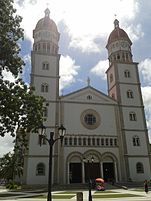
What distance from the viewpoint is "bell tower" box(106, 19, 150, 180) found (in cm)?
3833

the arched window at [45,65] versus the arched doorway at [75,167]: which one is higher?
→ the arched window at [45,65]

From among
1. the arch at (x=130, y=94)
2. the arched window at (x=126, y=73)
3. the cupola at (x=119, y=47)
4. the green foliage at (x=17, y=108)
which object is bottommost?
the green foliage at (x=17, y=108)

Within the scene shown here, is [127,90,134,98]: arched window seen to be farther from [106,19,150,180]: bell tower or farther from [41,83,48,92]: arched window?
[41,83,48,92]: arched window

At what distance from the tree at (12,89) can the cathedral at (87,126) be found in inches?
724

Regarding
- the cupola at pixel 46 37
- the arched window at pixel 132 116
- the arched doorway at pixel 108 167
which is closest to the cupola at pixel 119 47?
the arched window at pixel 132 116

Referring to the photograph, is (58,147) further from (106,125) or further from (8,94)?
(8,94)

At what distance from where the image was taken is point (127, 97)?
4250 centimetres

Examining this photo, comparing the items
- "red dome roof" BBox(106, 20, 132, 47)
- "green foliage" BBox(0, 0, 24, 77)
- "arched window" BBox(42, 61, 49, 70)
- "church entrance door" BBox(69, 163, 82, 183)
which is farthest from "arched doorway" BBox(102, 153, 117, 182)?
"green foliage" BBox(0, 0, 24, 77)

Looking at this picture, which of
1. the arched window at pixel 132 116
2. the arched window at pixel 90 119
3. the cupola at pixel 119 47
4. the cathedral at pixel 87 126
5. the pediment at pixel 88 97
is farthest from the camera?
the cupola at pixel 119 47

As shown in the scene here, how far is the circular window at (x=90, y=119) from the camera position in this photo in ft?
127

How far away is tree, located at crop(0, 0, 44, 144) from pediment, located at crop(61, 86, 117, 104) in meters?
23.3

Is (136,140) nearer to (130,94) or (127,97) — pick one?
(127,97)

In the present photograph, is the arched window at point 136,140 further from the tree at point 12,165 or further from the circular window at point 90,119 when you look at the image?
the tree at point 12,165

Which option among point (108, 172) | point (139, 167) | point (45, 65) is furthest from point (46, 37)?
point (139, 167)
